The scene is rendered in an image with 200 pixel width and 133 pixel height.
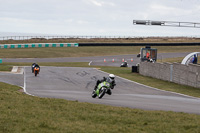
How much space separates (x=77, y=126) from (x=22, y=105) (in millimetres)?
4576

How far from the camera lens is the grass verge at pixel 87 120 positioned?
30.0 feet

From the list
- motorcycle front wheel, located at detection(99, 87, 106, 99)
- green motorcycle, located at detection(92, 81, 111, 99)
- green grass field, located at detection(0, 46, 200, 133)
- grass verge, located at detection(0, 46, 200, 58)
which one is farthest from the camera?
grass verge, located at detection(0, 46, 200, 58)

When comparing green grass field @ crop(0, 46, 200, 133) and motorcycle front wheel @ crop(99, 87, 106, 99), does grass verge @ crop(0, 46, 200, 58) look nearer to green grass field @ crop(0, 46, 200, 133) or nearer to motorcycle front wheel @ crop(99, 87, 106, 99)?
motorcycle front wheel @ crop(99, 87, 106, 99)

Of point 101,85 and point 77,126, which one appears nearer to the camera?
point 77,126

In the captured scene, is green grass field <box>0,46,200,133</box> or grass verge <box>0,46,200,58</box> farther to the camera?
grass verge <box>0,46,200,58</box>

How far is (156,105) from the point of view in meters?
14.5

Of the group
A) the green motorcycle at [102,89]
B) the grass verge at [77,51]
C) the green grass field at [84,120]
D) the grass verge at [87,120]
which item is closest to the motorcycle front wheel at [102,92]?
the green motorcycle at [102,89]

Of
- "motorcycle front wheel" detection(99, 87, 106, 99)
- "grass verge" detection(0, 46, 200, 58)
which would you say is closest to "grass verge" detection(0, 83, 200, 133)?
"motorcycle front wheel" detection(99, 87, 106, 99)

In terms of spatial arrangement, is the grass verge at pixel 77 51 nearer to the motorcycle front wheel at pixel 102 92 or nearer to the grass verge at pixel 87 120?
the motorcycle front wheel at pixel 102 92

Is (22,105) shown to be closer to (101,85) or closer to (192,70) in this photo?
(101,85)

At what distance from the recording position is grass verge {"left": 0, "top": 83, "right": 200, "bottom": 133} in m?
9.14

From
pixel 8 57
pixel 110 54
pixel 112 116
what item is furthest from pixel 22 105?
pixel 110 54

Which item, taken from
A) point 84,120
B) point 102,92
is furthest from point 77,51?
point 84,120

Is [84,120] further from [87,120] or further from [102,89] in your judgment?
[102,89]
